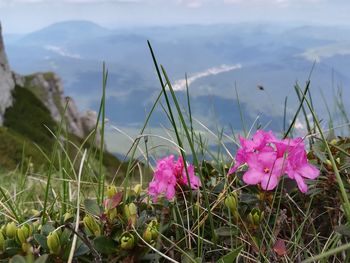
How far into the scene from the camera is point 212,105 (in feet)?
9.72

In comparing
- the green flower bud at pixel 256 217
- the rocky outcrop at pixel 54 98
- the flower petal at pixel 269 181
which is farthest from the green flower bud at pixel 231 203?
the rocky outcrop at pixel 54 98

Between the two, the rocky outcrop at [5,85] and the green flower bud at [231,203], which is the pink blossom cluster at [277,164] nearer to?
the green flower bud at [231,203]

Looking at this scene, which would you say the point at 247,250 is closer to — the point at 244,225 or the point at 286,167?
the point at 244,225

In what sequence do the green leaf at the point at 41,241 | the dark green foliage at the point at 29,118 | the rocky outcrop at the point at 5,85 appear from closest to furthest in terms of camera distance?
the green leaf at the point at 41,241 → the rocky outcrop at the point at 5,85 → the dark green foliage at the point at 29,118

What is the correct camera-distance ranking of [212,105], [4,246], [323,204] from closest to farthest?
[4,246]
[323,204]
[212,105]

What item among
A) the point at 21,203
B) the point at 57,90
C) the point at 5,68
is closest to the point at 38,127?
the point at 5,68

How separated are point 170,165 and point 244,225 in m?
0.45

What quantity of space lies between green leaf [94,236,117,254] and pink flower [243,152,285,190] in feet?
1.72

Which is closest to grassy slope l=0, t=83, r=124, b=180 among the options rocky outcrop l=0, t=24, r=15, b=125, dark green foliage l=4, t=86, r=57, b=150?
dark green foliage l=4, t=86, r=57, b=150

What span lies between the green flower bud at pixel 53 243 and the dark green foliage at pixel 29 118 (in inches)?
2064

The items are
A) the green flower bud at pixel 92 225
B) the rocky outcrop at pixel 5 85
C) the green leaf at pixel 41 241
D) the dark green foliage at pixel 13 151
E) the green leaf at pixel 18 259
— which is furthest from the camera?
the rocky outcrop at pixel 5 85

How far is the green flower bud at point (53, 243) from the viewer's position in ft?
4.95

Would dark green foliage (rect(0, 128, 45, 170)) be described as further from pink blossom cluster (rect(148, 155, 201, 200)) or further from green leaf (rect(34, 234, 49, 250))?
green leaf (rect(34, 234, 49, 250))

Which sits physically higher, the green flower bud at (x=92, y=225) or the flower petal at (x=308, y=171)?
the flower petal at (x=308, y=171)
